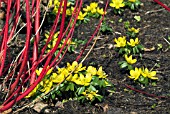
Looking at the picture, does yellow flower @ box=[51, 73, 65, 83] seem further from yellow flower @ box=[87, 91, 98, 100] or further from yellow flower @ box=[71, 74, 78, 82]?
yellow flower @ box=[87, 91, 98, 100]

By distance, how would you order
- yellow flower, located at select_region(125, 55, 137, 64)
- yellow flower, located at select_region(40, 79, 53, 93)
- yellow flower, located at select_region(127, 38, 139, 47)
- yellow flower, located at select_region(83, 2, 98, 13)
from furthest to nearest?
1. yellow flower, located at select_region(83, 2, 98, 13)
2. yellow flower, located at select_region(127, 38, 139, 47)
3. yellow flower, located at select_region(125, 55, 137, 64)
4. yellow flower, located at select_region(40, 79, 53, 93)

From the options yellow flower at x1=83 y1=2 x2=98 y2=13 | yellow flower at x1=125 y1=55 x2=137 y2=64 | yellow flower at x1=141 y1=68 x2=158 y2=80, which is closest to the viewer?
yellow flower at x1=141 y1=68 x2=158 y2=80

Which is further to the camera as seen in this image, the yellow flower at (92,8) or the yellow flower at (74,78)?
the yellow flower at (92,8)

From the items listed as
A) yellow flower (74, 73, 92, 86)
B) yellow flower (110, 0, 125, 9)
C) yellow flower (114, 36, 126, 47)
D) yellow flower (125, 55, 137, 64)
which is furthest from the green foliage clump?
yellow flower (110, 0, 125, 9)

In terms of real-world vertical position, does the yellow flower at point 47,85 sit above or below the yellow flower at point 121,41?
below

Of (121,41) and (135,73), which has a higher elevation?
(121,41)

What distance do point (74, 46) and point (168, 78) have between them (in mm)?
995

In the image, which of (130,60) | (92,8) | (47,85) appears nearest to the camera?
(47,85)

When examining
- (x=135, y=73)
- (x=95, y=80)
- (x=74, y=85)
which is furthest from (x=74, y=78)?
(x=135, y=73)

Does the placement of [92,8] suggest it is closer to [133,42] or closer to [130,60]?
[133,42]

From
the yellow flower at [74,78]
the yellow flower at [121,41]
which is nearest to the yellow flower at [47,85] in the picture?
the yellow flower at [74,78]

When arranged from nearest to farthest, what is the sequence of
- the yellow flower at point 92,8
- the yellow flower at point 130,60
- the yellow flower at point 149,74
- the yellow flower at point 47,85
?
the yellow flower at point 47,85
the yellow flower at point 149,74
the yellow flower at point 130,60
the yellow flower at point 92,8

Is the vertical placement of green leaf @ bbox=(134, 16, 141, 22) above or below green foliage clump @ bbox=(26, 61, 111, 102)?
above

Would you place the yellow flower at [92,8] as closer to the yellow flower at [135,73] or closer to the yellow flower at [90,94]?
the yellow flower at [135,73]
